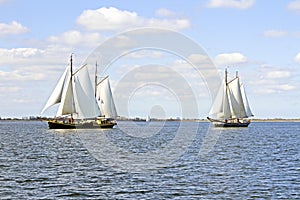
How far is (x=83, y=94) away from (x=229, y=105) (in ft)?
129

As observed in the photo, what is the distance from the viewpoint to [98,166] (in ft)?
149

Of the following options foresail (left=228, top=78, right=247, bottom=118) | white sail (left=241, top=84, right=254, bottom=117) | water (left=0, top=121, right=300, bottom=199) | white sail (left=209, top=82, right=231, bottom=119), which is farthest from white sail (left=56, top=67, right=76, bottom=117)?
water (left=0, top=121, right=300, bottom=199)

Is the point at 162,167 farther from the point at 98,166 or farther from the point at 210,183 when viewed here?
the point at 210,183

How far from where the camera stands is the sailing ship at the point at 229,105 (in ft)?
437

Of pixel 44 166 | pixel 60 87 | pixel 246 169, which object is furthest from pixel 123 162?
pixel 60 87

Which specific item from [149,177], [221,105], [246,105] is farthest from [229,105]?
[149,177]

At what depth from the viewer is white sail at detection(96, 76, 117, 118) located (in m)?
131

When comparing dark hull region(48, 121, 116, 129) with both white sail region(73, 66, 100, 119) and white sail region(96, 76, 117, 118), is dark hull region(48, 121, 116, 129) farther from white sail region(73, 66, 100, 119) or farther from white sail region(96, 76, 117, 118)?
white sail region(73, 66, 100, 119)

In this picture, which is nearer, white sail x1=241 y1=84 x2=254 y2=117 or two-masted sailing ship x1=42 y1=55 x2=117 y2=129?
two-masted sailing ship x1=42 y1=55 x2=117 y2=129

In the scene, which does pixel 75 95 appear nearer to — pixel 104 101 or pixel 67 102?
pixel 67 102

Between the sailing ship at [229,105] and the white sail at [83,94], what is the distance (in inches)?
1310

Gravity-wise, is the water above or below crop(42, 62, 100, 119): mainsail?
below

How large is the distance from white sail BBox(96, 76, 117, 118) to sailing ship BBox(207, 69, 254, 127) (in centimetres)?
2453

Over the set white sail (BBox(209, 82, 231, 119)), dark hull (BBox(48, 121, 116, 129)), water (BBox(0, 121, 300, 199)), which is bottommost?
water (BBox(0, 121, 300, 199))
